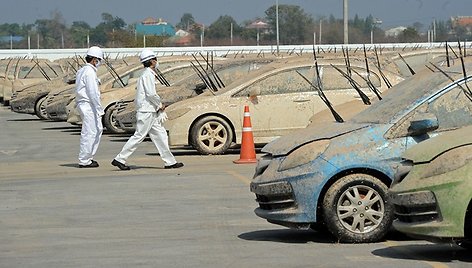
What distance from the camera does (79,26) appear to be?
104 metres

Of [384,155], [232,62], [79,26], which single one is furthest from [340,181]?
[79,26]

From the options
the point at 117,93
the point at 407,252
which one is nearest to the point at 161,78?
the point at 117,93

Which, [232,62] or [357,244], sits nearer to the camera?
[357,244]

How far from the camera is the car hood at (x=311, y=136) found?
34.0 ft

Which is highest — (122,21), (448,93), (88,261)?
(122,21)

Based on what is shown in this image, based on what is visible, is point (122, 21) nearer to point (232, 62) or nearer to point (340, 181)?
point (232, 62)

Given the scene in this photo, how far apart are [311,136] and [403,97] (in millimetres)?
925

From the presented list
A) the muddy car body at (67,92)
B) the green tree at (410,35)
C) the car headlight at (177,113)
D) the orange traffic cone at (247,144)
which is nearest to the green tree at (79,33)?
the green tree at (410,35)

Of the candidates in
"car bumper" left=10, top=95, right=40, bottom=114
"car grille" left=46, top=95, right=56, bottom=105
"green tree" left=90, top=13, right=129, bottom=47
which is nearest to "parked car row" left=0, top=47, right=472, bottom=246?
"car grille" left=46, top=95, right=56, bottom=105

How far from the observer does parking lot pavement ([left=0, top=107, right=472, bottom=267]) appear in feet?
31.3

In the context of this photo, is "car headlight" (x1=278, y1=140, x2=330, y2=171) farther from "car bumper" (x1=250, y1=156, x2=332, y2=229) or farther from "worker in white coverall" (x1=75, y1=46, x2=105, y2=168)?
"worker in white coverall" (x1=75, y1=46, x2=105, y2=168)

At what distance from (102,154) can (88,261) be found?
11.5 meters

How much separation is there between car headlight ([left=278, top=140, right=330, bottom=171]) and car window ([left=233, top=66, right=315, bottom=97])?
8.88 meters

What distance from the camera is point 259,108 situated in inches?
752
